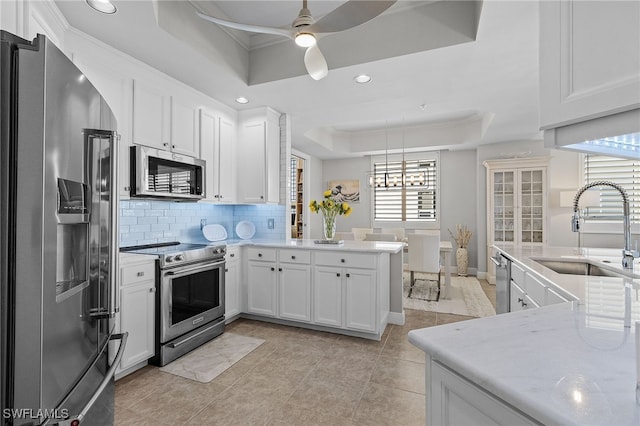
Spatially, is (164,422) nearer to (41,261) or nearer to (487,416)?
(41,261)

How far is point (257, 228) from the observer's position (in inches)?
165

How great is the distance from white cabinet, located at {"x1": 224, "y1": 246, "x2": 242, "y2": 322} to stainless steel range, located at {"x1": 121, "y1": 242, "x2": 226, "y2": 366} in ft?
0.64

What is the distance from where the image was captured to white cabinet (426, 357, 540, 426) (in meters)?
0.63

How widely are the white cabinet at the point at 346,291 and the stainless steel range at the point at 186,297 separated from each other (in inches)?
40.2

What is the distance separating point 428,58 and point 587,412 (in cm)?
272

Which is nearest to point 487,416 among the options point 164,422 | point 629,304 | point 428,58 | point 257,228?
point 629,304

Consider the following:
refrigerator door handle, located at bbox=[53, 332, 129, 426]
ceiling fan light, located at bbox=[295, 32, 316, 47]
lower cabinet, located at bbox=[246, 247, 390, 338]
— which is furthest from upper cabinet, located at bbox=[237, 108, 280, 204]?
refrigerator door handle, located at bbox=[53, 332, 129, 426]

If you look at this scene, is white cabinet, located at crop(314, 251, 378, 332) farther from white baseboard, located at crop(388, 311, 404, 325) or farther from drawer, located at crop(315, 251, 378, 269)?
white baseboard, located at crop(388, 311, 404, 325)

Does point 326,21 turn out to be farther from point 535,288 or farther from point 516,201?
point 516,201

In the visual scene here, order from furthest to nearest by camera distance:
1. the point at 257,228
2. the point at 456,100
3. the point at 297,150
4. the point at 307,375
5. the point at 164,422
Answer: the point at 297,150, the point at 257,228, the point at 456,100, the point at 307,375, the point at 164,422

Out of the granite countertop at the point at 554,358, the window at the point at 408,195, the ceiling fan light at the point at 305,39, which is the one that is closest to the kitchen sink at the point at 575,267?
the granite countertop at the point at 554,358

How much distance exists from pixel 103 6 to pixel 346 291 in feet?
9.69

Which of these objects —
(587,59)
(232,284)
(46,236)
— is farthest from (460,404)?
(232,284)

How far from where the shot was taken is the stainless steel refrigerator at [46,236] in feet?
2.70
